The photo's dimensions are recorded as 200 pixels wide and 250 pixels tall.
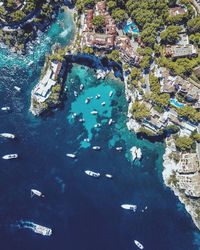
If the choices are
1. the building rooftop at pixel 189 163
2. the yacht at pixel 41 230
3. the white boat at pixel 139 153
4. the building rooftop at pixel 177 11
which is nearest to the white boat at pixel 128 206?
the white boat at pixel 139 153

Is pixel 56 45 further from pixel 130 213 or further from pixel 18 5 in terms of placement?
pixel 130 213

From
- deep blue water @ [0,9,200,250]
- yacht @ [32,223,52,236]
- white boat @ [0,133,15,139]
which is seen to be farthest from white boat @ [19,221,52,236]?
white boat @ [0,133,15,139]

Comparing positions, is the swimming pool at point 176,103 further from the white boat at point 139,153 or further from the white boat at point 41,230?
the white boat at point 41,230

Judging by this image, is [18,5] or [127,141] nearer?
[18,5]

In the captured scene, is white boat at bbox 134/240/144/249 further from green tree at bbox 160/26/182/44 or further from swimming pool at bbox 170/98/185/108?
green tree at bbox 160/26/182/44

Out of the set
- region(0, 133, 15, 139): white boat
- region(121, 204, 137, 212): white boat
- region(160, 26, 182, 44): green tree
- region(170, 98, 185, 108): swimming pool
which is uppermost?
region(160, 26, 182, 44): green tree

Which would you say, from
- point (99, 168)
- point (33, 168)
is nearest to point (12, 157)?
point (33, 168)
